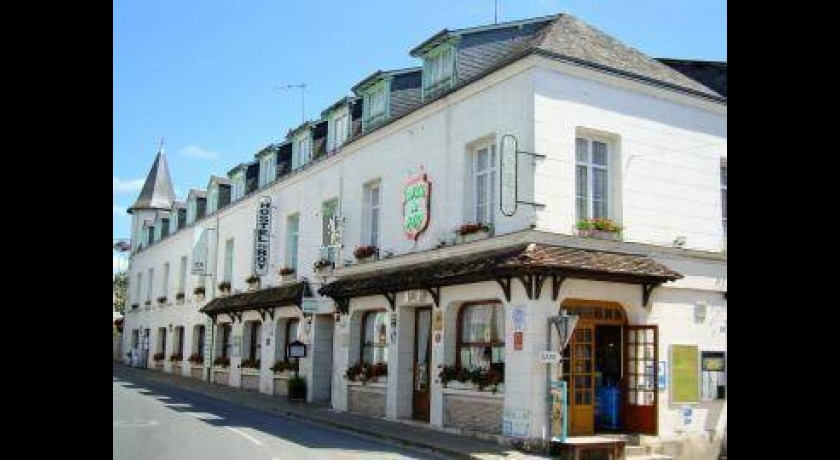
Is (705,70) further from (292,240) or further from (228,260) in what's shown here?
(228,260)

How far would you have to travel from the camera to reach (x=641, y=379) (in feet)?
50.4

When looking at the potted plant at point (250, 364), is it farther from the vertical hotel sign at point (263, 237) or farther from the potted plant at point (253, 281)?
the vertical hotel sign at point (263, 237)

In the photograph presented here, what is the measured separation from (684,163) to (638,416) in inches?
215

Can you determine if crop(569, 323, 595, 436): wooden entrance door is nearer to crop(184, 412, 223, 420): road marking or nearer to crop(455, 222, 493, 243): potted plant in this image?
crop(455, 222, 493, 243): potted plant

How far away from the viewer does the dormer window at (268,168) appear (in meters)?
29.3

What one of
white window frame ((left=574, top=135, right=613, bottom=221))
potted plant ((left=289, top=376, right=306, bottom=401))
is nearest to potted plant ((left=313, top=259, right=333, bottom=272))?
potted plant ((left=289, top=376, right=306, bottom=401))

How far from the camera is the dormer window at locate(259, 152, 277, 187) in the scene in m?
29.3

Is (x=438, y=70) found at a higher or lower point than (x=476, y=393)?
higher

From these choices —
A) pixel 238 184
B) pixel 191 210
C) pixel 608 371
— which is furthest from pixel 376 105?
pixel 191 210

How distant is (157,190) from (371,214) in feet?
125

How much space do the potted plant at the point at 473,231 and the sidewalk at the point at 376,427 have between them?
3960 millimetres

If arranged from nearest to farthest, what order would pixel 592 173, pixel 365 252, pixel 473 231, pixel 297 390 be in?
1. pixel 592 173
2. pixel 473 231
3. pixel 365 252
4. pixel 297 390

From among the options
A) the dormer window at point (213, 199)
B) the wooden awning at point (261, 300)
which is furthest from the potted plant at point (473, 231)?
the dormer window at point (213, 199)
